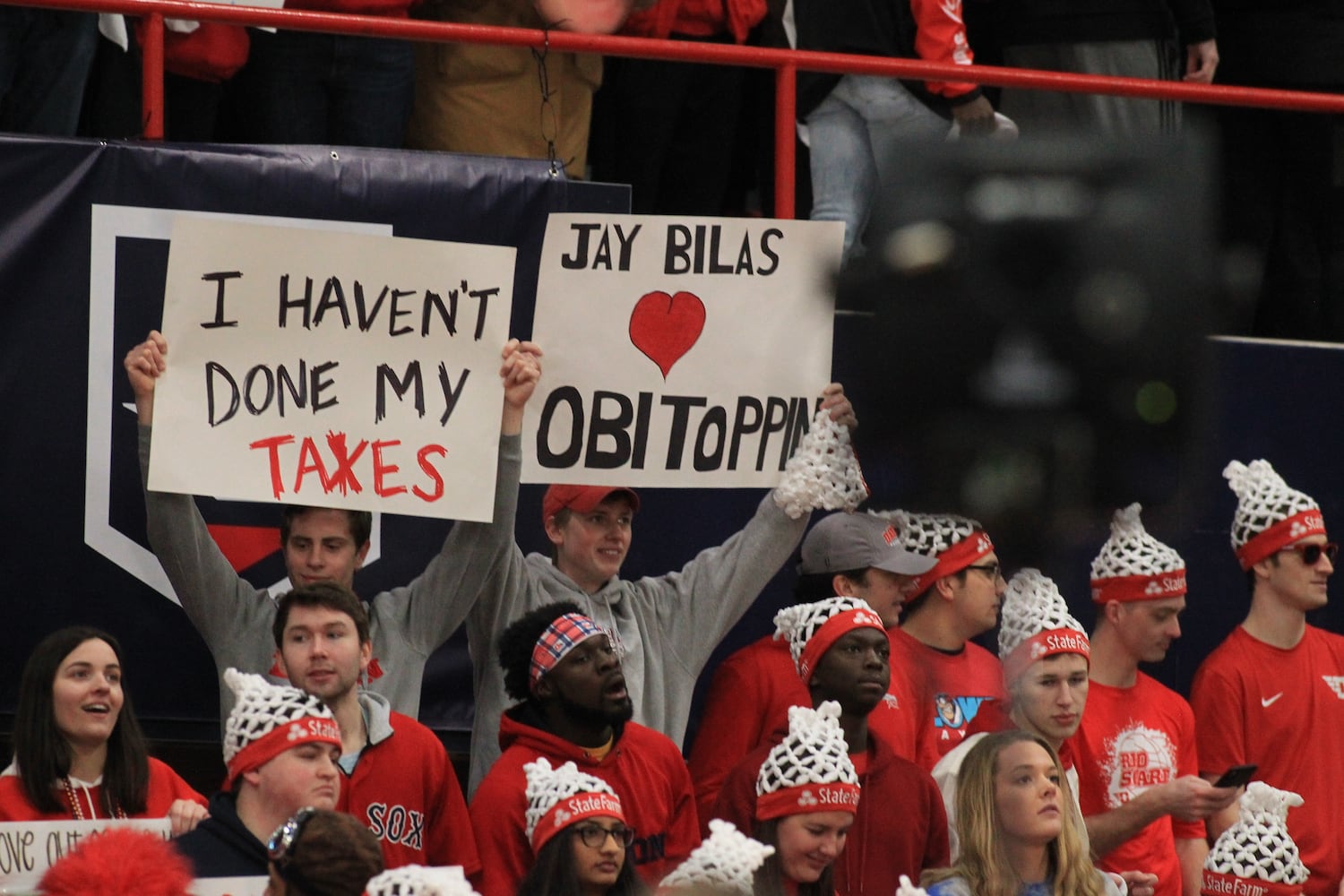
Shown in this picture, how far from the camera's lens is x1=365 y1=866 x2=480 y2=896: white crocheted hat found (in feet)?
10.5

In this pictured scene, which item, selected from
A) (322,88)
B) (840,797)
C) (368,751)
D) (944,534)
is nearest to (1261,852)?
(840,797)

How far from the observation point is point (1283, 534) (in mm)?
5410

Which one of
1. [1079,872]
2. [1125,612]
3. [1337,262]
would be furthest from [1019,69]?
[1079,872]

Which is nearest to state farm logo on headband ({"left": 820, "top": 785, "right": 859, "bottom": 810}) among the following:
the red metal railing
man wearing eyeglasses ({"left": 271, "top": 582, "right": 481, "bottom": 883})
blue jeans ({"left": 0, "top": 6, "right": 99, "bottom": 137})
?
man wearing eyeglasses ({"left": 271, "top": 582, "right": 481, "bottom": 883})

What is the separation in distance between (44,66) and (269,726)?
231 cm

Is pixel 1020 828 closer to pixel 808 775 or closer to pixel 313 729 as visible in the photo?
pixel 808 775

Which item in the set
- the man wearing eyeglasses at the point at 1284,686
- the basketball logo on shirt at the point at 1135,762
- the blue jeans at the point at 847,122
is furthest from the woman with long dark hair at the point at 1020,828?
the blue jeans at the point at 847,122

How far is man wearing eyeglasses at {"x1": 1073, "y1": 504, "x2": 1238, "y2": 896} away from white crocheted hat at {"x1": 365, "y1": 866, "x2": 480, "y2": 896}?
1876 millimetres

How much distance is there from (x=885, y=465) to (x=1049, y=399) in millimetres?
134

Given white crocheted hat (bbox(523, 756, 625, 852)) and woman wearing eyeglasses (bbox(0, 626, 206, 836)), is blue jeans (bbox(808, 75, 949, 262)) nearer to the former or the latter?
white crocheted hat (bbox(523, 756, 625, 852))

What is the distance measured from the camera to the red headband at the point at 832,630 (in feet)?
14.3

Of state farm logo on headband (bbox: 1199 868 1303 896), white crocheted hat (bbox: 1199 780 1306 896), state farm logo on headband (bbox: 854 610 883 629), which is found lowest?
state farm logo on headband (bbox: 1199 868 1303 896)

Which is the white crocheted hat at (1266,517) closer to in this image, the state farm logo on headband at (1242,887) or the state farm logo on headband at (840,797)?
the state farm logo on headband at (1242,887)

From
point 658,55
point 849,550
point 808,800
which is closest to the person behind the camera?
point 808,800
